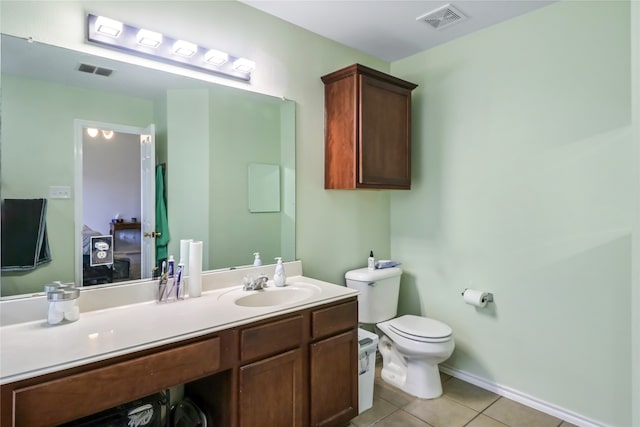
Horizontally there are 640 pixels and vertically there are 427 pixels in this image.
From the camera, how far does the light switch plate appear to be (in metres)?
1.48

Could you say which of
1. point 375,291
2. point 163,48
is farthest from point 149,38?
point 375,291

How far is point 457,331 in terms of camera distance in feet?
8.45

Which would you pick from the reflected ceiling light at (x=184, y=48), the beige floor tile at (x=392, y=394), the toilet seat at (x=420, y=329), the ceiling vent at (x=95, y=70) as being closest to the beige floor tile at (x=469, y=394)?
the beige floor tile at (x=392, y=394)

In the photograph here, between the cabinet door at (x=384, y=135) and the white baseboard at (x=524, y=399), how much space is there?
148 centimetres

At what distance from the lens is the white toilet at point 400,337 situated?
2.22 m

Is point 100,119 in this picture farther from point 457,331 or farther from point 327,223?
point 457,331

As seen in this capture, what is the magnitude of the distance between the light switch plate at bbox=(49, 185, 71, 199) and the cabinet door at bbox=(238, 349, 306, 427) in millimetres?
1093

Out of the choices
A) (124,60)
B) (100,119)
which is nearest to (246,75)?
(124,60)

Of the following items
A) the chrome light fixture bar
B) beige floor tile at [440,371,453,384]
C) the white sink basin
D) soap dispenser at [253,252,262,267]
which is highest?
the chrome light fixture bar

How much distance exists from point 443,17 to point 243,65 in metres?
1.34

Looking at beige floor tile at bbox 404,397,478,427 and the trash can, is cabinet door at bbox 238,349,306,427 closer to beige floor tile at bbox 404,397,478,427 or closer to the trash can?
the trash can

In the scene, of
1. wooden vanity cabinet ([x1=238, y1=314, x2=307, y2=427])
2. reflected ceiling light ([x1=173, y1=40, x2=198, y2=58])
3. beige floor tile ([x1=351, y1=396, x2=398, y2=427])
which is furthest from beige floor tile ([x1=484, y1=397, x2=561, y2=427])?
reflected ceiling light ([x1=173, y1=40, x2=198, y2=58])

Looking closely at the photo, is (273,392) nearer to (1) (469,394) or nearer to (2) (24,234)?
(2) (24,234)

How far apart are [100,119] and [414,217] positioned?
89.7 inches
